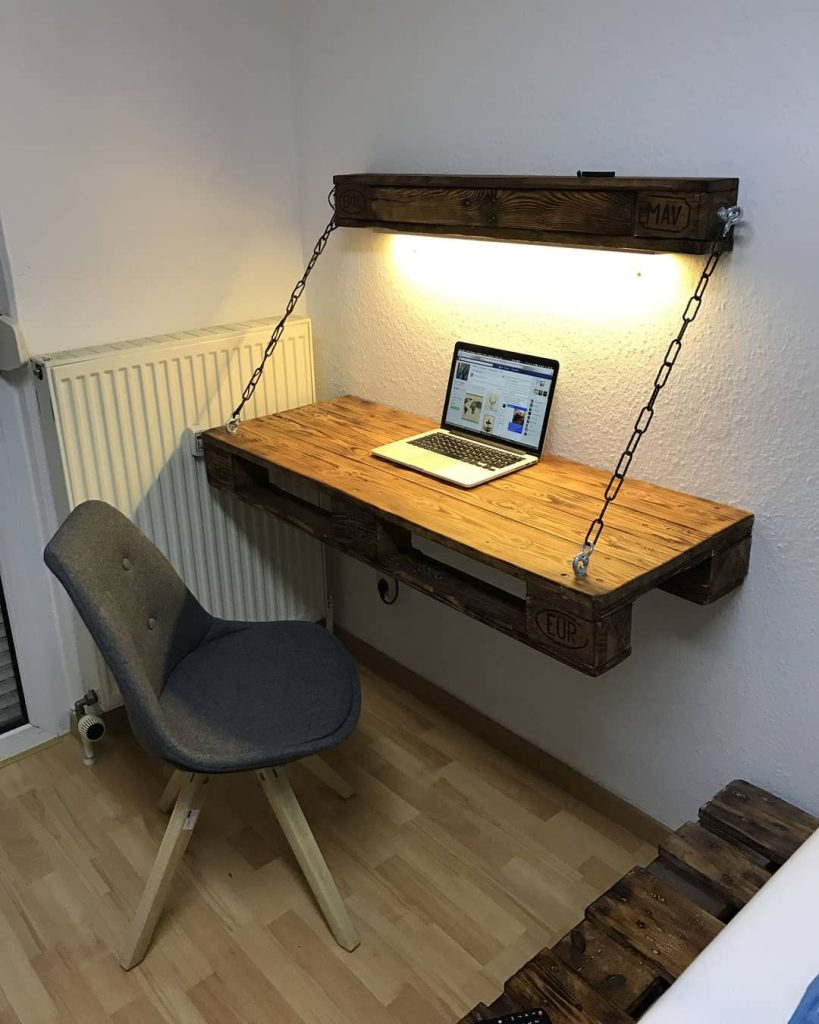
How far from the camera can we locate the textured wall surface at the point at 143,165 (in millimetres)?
1960

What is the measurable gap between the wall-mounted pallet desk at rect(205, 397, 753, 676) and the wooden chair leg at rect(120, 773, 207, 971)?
56 centimetres

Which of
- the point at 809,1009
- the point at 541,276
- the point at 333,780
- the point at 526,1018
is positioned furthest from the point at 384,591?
the point at 809,1009

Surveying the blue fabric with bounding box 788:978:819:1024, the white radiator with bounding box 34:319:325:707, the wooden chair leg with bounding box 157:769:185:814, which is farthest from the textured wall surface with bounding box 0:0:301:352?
the blue fabric with bounding box 788:978:819:1024

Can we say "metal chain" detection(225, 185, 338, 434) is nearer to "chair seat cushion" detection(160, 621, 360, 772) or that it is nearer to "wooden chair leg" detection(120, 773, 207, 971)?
"chair seat cushion" detection(160, 621, 360, 772)

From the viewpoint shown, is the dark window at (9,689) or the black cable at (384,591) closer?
the dark window at (9,689)

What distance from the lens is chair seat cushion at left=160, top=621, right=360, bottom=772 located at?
1654 millimetres

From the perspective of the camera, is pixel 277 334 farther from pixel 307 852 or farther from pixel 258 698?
pixel 307 852

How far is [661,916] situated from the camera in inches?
59.2

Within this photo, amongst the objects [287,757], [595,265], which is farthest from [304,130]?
[287,757]

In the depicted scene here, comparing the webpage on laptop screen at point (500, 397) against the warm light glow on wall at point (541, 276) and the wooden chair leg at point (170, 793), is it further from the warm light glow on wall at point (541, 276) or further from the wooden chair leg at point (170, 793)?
the wooden chair leg at point (170, 793)

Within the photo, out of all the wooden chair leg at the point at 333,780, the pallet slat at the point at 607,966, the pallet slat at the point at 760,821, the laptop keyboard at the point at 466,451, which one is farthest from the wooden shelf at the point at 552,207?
the wooden chair leg at the point at 333,780

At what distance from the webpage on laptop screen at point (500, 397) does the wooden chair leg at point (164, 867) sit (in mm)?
938

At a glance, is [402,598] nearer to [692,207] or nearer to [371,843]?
[371,843]

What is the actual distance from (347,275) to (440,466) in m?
0.71
